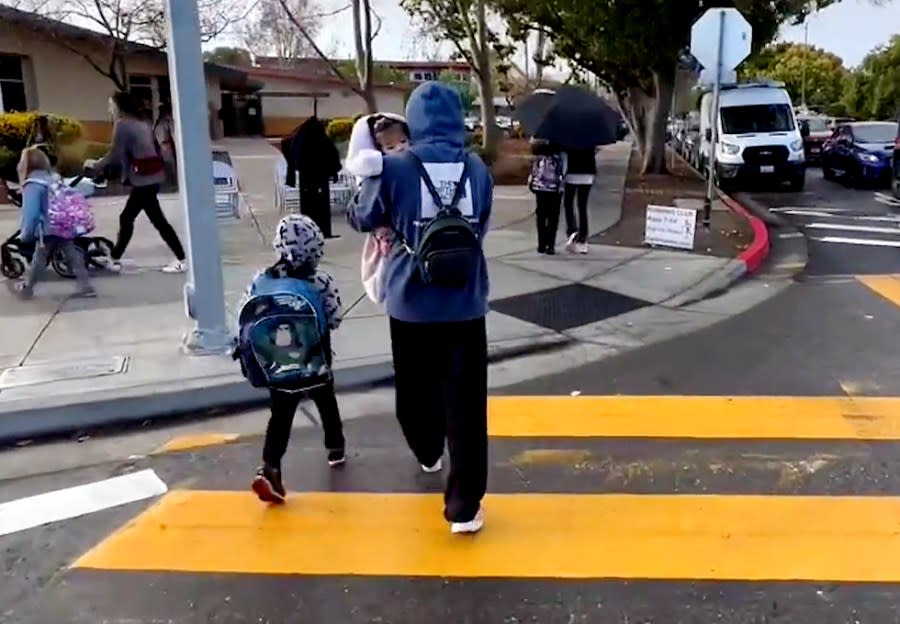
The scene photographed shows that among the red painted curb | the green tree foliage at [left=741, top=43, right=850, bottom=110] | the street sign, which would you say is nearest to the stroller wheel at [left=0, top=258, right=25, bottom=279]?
the red painted curb

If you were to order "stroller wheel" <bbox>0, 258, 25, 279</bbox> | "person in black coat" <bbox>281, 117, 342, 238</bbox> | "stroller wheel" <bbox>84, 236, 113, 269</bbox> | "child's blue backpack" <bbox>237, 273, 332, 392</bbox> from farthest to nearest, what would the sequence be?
"person in black coat" <bbox>281, 117, 342, 238</bbox>
"stroller wheel" <bbox>84, 236, 113, 269</bbox>
"stroller wheel" <bbox>0, 258, 25, 279</bbox>
"child's blue backpack" <bbox>237, 273, 332, 392</bbox>

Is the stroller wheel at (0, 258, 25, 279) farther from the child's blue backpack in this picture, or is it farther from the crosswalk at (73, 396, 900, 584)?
the child's blue backpack

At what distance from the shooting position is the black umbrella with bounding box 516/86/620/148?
9266 millimetres

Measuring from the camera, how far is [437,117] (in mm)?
3826

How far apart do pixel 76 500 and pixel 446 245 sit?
2.38 meters

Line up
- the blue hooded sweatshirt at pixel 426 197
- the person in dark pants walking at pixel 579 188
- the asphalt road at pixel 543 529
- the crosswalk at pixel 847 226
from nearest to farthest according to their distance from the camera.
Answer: the asphalt road at pixel 543 529
the blue hooded sweatshirt at pixel 426 197
the person in dark pants walking at pixel 579 188
the crosswalk at pixel 847 226

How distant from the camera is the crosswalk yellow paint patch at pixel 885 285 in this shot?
8941mm

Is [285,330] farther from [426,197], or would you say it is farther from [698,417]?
[698,417]

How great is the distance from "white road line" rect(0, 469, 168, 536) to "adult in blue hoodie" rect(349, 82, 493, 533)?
1655 mm

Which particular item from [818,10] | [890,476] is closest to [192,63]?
[890,476]

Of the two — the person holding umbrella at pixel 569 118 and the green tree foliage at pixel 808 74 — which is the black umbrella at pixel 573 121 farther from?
the green tree foliage at pixel 808 74

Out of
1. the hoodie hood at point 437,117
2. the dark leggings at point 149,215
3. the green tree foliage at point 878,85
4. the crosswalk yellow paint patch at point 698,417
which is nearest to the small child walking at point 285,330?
the hoodie hood at point 437,117

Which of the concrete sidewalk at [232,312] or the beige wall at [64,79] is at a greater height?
the beige wall at [64,79]

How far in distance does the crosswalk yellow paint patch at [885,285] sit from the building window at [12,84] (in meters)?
26.9
